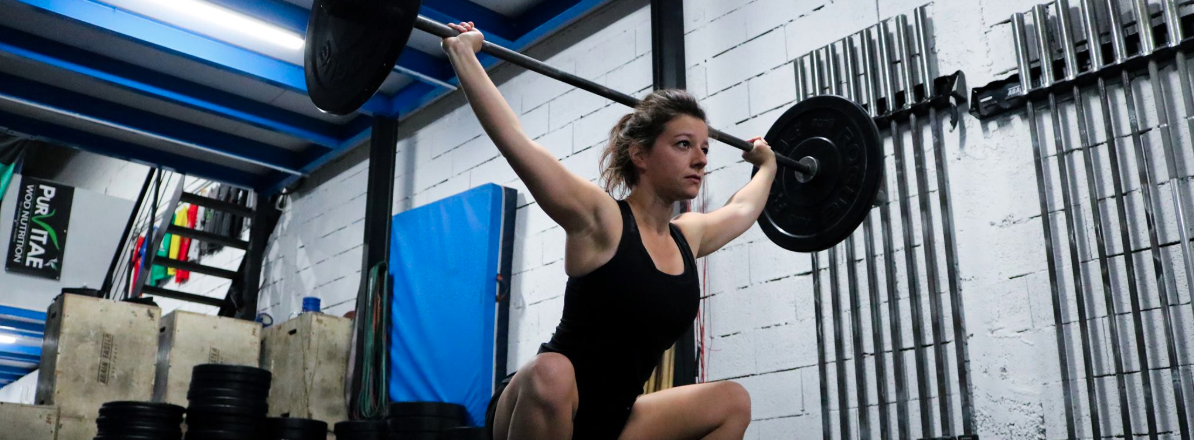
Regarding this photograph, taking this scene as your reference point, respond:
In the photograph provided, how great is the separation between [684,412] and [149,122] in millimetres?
5495

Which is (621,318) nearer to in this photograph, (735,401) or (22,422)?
(735,401)

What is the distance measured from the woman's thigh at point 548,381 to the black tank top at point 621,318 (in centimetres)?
5

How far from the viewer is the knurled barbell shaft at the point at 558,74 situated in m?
2.02

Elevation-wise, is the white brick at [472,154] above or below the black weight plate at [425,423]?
above

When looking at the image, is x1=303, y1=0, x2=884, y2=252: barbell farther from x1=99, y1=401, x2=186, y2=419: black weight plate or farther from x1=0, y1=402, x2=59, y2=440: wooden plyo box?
x1=0, y1=402, x2=59, y2=440: wooden plyo box

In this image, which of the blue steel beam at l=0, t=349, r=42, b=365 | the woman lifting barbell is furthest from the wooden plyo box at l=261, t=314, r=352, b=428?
the blue steel beam at l=0, t=349, r=42, b=365

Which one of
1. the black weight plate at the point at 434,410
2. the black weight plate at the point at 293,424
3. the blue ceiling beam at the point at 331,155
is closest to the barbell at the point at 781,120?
the black weight plate at the point at 434,410

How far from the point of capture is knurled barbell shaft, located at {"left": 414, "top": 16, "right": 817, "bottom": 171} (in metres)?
2.02

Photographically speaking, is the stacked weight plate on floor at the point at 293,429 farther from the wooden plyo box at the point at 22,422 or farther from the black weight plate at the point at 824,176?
the black weight plate at the point at 824,176

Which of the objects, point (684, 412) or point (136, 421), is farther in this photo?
point (136, 421)

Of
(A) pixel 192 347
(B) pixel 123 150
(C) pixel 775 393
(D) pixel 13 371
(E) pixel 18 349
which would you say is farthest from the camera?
(D) pixel 13 371

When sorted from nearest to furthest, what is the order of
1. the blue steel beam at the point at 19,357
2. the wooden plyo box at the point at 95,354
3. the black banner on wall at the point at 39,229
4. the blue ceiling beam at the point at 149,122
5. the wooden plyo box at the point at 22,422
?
the wooden plyo box at the point at 22,422 → the wooden plyo box at the point at 95,354 → the blue ceiling beam at the point at 149,122 → the black banner on wall at the point at 39,229 → the blue steel beam at the point at 19,357

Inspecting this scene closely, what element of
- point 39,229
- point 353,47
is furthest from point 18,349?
point 353,47

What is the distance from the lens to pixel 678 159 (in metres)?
2.07
